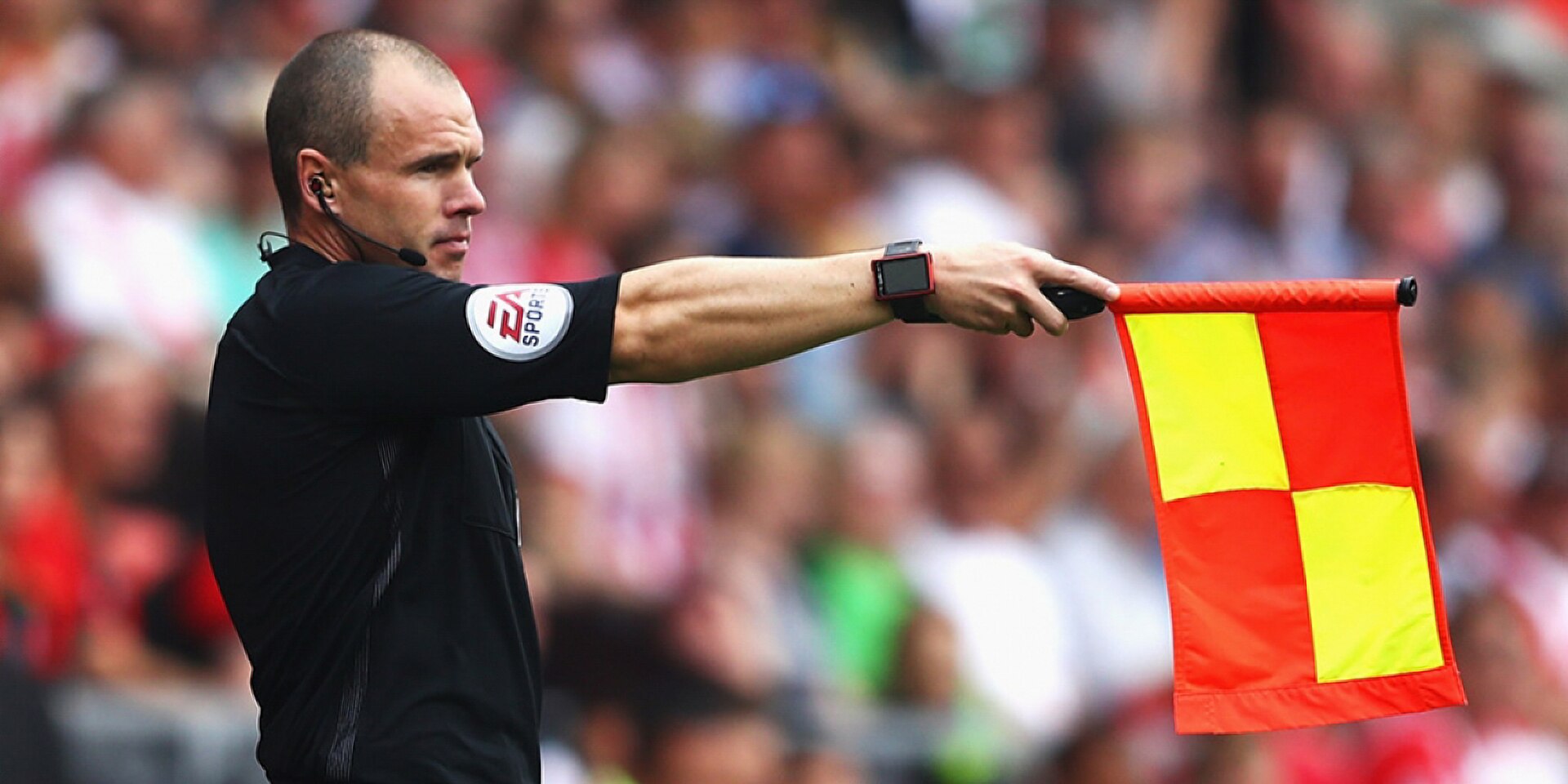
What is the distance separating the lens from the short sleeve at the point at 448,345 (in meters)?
3.35

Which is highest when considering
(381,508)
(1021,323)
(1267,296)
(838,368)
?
(838,368)

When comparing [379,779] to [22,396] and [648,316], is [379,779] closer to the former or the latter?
[648,316]

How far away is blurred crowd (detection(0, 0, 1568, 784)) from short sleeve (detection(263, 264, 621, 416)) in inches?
105

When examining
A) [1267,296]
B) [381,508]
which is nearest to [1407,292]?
[1267,296]

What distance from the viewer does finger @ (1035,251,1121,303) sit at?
3484 mm

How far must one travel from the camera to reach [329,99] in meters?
3.60

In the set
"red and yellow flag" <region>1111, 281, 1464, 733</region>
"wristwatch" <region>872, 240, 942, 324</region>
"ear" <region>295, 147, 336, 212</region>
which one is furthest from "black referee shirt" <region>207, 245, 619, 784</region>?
"red and yellow flag" <region>1111, 281, 1464, 733</region>

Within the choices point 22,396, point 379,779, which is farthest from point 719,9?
point 379,779

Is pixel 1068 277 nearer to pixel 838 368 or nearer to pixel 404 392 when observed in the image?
pixel 404 392

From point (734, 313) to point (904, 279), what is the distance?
270 millimetres

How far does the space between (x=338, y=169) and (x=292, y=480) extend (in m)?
0.52

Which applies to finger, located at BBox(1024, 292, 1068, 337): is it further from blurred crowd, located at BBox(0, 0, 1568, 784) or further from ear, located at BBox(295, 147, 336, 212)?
blurred crowd, located at BBox(0, 0, 1568, 784)

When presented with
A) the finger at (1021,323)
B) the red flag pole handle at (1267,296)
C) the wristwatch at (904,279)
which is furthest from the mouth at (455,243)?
the red flag pole handle at (1267,296)

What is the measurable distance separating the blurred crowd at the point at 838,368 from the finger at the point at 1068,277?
10.9ft
